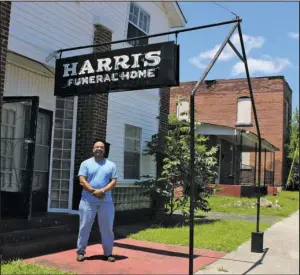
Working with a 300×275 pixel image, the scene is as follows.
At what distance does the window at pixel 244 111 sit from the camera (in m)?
30.6

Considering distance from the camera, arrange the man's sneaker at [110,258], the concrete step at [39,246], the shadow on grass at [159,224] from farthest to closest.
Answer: the shadow on grass at [159,224]
the man's sneaker at [110,258]
the concrete step at [39,246]

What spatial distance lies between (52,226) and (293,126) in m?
27.0

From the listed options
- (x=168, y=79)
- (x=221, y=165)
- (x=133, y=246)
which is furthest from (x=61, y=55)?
(x=221, y=165)

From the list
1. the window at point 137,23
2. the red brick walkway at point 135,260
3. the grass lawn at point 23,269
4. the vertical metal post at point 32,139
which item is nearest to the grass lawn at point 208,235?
the red brick walkway at point 135,260

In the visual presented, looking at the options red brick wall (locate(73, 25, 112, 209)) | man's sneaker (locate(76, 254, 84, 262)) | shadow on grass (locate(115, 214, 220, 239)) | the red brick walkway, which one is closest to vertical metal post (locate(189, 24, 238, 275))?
the red brick walkway

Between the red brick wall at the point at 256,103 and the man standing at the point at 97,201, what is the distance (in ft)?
74.2

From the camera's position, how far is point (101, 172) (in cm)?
691

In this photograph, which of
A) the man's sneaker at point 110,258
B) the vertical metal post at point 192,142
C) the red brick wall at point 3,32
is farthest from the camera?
the red brick wall at point 3,32

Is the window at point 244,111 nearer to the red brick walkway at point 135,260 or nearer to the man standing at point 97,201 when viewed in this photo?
the red brick walkway at point 135,260

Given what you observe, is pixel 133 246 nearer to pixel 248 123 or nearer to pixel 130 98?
pixel 130 98

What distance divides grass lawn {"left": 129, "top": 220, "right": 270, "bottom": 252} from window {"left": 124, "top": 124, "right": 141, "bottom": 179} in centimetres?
198

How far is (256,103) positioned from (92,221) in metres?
25.8

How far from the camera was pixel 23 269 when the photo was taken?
19.5ft

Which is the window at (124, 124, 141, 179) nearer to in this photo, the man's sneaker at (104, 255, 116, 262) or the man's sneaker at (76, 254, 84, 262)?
the man's sneaker at (104, 255, 116, 262)
